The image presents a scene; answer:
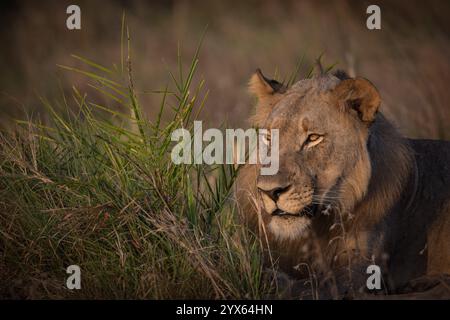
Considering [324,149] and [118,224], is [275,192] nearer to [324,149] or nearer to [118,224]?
[324,149]

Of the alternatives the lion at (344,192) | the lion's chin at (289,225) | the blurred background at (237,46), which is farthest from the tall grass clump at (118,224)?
the blurred background at (237,46)

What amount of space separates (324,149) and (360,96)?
1.33 ft

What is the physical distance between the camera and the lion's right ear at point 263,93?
253 inches

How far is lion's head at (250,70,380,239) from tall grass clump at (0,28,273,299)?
356mm

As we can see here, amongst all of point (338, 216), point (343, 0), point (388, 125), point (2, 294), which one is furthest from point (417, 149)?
point (343, 0)

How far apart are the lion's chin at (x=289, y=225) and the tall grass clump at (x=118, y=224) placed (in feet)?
0.55

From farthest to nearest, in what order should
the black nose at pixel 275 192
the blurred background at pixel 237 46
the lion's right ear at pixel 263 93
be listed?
the blurred background at pixel 237 46 < the lion's right ear at pixel 263 93 < the black nose at pixel 275 192

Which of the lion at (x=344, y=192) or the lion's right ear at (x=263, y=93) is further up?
the lion's right ear at (x=263, y=93)

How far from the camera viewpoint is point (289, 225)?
5.75 metres

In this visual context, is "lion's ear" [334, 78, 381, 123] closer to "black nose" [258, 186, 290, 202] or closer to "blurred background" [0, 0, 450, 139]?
"black nose" [258, 186, 290, 202]

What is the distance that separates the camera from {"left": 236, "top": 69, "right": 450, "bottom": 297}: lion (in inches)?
227

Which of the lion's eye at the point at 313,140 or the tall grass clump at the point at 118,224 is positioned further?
the lion's eye at the point at 313,140

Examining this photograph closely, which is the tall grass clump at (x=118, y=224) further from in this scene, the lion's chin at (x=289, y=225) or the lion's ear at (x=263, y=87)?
the lion's ear at (x=263, y=87)

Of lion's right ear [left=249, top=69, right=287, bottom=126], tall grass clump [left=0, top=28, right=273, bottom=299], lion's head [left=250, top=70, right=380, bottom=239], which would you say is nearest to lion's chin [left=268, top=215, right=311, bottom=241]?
lion's head [left=250, top=70, right=380, bottom=239]
